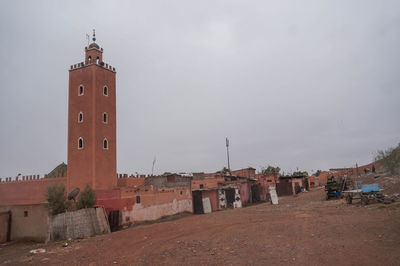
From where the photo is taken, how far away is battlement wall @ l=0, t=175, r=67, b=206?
97.2 ft

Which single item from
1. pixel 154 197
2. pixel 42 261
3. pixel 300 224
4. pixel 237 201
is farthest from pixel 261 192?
pixel 42 261

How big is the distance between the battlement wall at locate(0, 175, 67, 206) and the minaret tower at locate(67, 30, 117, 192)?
3304 millimetres

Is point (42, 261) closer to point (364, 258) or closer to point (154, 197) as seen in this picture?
point (364, 258)

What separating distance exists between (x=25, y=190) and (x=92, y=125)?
11.2m

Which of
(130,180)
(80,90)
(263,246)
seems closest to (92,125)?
(80,90)

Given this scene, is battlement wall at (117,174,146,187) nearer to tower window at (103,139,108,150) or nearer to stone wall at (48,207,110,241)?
tower window at (103,139,108,150)

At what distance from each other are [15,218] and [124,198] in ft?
27.5

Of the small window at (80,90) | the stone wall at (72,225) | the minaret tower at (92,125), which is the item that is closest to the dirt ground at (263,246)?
the stone wall at (72,225)

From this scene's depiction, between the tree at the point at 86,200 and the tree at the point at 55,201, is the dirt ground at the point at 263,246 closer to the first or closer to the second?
the tree at the point at 55,201

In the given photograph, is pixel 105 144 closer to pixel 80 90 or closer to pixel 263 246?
pixel 80 90

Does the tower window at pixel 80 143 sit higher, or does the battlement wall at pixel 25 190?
the tower window at pixel 80 143

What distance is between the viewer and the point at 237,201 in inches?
1304

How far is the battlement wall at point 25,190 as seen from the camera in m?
29.6

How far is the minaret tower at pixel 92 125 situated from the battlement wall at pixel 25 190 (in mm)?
3304
